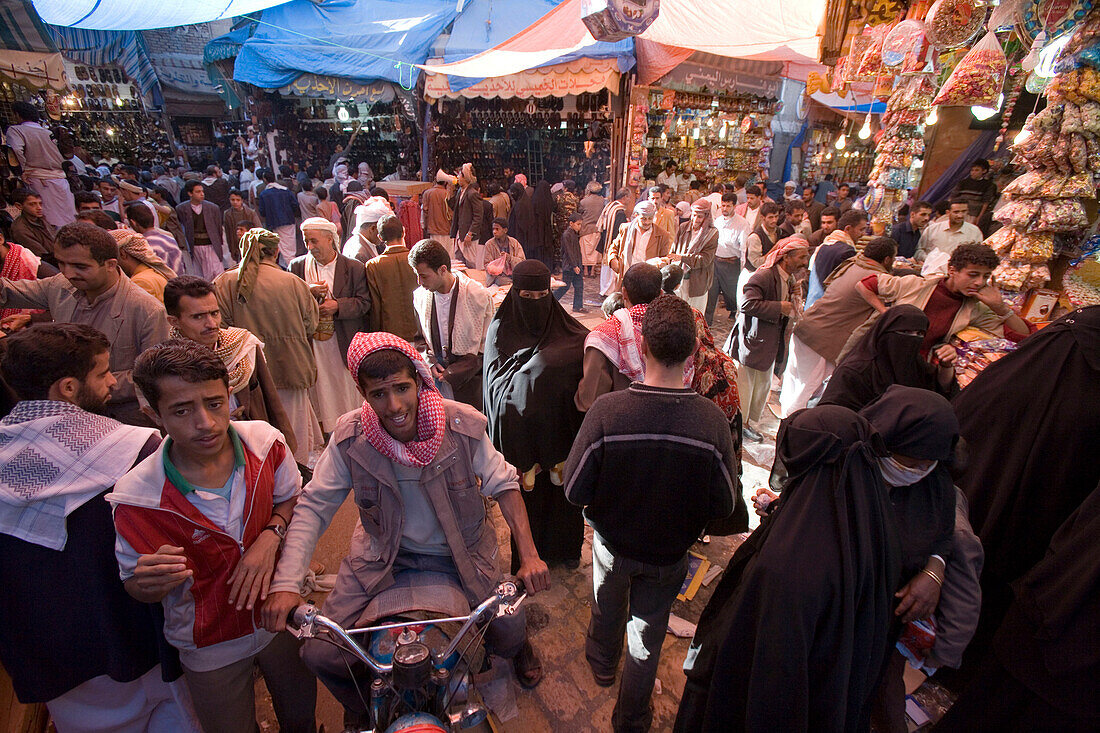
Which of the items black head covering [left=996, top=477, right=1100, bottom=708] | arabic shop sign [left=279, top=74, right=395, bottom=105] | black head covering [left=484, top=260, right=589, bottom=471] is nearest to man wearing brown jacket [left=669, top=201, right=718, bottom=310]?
black head covering [left=484, top=260, right=589, bottom=471]

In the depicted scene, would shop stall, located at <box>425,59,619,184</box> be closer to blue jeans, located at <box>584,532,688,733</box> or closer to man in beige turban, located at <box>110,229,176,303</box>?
man in beige turban, located at <box>110,229,176,303</box>

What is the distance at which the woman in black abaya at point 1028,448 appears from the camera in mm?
2236

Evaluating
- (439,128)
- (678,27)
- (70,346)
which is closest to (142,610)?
(70,346)

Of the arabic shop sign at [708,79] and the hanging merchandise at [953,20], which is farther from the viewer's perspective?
the arabic shop sign at [708,79]

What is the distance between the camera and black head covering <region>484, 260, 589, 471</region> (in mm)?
2768

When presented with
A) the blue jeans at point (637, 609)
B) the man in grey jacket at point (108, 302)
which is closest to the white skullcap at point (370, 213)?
the man in grey jacket at point (108, 302)

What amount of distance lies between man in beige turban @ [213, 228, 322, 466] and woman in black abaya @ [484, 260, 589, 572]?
166 centimetres

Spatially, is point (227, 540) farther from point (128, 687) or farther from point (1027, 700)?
point (1027, 700)

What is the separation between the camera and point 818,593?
4.94 ft

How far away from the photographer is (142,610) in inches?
70.6

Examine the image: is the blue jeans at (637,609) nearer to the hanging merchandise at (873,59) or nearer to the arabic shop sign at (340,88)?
the hanging merchandise at (873,59)

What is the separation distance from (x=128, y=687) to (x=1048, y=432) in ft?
13.3

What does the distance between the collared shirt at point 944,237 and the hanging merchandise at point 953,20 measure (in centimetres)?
249

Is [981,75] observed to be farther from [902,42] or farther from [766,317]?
[766,317]
